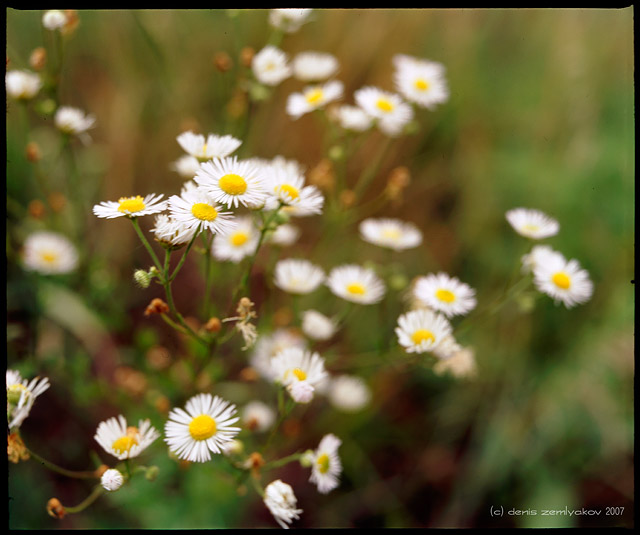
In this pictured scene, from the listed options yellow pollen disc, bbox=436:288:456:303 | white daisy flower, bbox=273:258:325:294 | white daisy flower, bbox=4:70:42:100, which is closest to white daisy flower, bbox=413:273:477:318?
yellow pollen disc, bbox=436:288:456:303

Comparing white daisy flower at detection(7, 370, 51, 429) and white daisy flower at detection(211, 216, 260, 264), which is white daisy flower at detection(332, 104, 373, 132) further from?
white daisy flower at detection(7, 370, 51, 429)

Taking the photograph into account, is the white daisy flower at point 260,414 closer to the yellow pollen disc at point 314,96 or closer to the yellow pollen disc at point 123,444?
the yellow pollen disc at point 123,444

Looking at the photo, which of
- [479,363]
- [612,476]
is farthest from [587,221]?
[612,476]

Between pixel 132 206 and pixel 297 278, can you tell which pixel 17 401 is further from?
pixel 297 278

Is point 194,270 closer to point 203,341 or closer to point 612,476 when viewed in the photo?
point 203,341

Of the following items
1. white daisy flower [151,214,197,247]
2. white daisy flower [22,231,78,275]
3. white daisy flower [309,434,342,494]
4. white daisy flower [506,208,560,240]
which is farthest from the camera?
white daisy flower [22,231,78,275]

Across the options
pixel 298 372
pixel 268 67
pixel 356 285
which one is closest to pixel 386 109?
pixel 268 67
